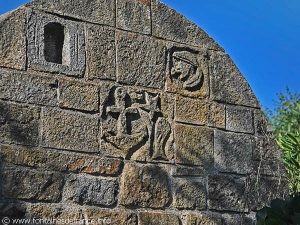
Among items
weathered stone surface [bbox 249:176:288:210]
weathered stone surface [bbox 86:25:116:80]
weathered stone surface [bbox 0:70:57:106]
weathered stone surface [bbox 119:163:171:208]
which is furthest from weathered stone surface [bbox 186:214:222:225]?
weathered stone surface [bbox 0:70:57:106]

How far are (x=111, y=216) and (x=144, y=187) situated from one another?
27cm

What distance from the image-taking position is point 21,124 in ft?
13.4

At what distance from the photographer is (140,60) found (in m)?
4.55

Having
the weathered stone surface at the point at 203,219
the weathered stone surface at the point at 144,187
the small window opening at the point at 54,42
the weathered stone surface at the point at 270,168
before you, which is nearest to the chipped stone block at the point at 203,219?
the weathered stone surface at the point at 203,219

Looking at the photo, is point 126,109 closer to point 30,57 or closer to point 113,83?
point 113,83

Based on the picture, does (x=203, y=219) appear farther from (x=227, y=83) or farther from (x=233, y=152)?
(x=227, y=83)

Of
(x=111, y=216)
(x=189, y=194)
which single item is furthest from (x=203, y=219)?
(x=111, y=216)

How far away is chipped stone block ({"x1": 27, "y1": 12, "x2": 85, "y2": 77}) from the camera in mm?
4227

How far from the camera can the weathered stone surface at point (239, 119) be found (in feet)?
15.7

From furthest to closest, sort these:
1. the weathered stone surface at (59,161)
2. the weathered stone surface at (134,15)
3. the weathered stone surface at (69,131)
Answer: the weathered stone surface at (134,15) → the weathered stone surface at (69,131) → the weathered stone surface at (59,161)

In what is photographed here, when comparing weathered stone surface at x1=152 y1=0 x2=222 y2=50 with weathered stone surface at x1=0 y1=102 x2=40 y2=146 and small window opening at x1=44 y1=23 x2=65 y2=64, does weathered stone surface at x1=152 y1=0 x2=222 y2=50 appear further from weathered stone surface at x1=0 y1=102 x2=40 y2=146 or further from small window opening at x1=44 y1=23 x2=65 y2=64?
weathered stone surface at x1=0 y1=102 x2=40 y2=146

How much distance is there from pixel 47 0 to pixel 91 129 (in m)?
0.77

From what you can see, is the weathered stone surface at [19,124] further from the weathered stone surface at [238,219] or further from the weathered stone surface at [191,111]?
the weathered stone surface at [238,219]

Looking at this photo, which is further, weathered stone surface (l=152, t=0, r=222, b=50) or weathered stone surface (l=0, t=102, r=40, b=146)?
weathered stone surface (l=152, t=0, r=222, b=50)
